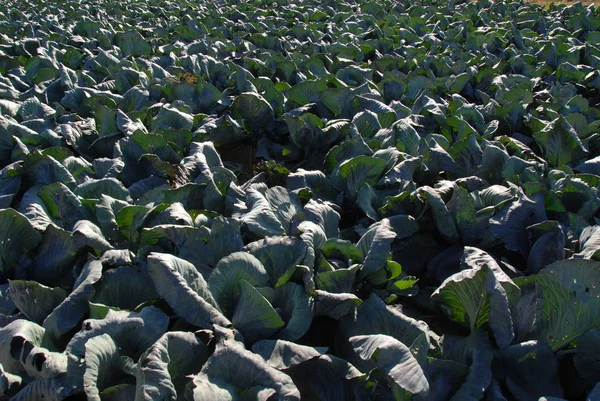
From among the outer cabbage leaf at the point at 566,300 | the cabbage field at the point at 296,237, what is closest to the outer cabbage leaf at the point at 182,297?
the cabbage field at the point at 296,237

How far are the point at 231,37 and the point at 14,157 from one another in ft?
15.1

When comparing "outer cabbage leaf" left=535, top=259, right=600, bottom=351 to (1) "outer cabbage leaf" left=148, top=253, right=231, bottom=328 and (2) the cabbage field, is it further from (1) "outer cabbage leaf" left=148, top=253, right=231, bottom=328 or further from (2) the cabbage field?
(1) "outer cabbage leaf" left=148, top=253, right=231, bottom=328

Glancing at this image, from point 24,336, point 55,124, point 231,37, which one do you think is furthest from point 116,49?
point 24,336

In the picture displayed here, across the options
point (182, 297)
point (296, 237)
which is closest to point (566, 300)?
point (296, 237)

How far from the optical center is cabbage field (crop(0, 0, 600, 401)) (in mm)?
1930

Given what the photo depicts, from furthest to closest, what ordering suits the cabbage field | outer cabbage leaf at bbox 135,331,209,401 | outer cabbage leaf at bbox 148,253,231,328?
outer cabbage leaf at bbox 148,253,231,328 → the cabbage field → outer cabbage leaf at bbox 135,331,209,401

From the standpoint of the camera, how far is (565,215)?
112 inches

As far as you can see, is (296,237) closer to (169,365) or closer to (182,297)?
(182,297)

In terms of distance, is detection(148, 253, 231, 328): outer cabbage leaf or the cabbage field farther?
detection(148, 253, 231, 328): outer cabbage leaf

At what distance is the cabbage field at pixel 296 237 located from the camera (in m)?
1.93

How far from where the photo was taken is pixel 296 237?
94.7 inches

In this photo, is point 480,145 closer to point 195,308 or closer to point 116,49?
point 195,308

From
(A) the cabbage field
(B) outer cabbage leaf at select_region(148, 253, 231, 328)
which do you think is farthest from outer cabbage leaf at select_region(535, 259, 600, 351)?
(B) outer cabbage leaf at select_region(148, 253, 231, 328)

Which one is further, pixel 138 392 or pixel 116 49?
pixel 116 49
